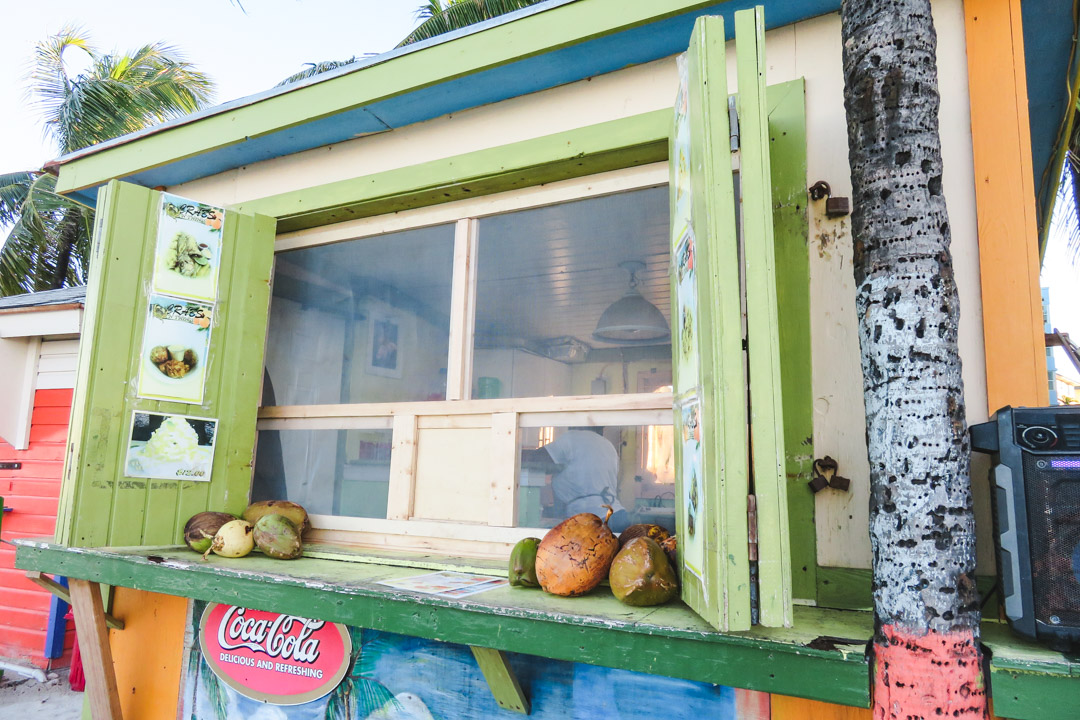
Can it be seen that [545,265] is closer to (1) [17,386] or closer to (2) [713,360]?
(2) [713,360]

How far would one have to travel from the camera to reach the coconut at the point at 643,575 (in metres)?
1.98

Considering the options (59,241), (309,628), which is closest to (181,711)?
(309,628)

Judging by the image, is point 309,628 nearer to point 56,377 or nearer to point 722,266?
point 722,266

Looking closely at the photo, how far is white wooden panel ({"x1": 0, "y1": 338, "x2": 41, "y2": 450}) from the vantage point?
597 cm

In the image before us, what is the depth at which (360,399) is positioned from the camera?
10.8 feet

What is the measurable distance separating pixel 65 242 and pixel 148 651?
645 inches

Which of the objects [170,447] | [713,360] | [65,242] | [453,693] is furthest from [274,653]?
[65,242]

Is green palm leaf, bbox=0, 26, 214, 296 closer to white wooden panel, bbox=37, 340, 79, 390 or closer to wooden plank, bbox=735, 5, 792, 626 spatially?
white wooden panel, bbox=37, 340, 79, 390

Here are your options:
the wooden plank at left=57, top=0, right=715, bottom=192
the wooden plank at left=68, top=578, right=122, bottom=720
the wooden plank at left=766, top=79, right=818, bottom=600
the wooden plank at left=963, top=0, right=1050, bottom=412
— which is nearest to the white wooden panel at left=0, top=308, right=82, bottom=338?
the wooden plank at left=57, top=0, right=715, bottom=192

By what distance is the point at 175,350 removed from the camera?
3.19 metres

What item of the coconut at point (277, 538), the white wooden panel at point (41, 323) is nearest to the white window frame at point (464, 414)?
the coconut at point (277, 538)

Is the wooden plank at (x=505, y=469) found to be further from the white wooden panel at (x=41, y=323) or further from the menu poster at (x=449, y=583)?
the white wooden panel at (x=41, y=323)

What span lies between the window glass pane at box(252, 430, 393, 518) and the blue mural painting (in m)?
0.63

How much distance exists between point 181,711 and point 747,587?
3000 millimetres
